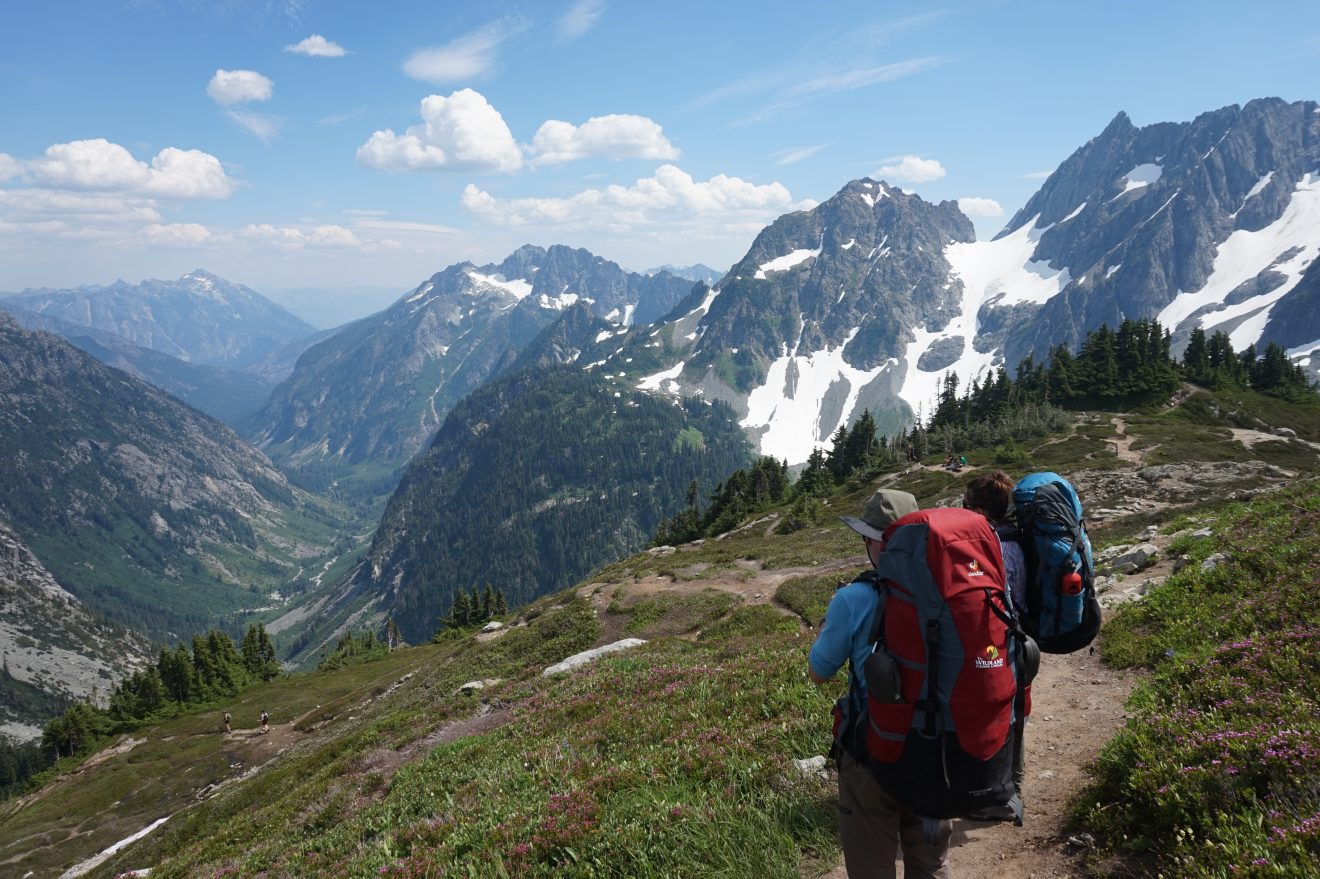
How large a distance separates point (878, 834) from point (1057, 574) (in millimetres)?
3425

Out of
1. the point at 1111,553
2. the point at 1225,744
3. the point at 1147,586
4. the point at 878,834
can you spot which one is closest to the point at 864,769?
the point at 878,834

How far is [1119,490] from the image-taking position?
4550 cm

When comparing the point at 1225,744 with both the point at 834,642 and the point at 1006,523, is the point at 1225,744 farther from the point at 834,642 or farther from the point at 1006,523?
the point at 834,642

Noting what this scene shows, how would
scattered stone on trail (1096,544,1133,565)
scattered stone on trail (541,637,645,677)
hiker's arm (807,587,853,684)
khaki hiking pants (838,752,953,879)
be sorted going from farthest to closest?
1. scattered stone on trail (541,637,645,677)
2. scattered stone on trail (1096,544,1133,565)
3. hiker's arm (807,587,853,684)
4. khaki hiking pants (838,752,953,879)

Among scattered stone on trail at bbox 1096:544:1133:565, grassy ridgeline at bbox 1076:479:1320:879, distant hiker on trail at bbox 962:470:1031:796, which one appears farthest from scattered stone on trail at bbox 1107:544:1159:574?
distant hiker on trail at bbox 962:470:1031:796

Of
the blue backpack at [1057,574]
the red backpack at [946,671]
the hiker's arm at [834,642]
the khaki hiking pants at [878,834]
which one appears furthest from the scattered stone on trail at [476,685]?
the red backpack at [946,671]

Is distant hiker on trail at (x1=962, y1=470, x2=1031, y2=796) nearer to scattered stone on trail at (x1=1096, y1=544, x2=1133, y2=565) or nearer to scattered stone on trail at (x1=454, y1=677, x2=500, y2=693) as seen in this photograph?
scattered stone on trail at (x1=1096, y1=544, x2=1133, y2=565)

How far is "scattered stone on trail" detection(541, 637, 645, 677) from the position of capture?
26.1 metres

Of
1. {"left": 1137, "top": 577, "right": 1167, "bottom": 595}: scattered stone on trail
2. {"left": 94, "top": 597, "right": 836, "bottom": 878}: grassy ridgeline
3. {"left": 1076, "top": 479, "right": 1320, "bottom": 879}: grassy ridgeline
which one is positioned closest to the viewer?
{"left": 1076, "top": 479, "right": 1320, "bottom": 879}: grassy ridgeline

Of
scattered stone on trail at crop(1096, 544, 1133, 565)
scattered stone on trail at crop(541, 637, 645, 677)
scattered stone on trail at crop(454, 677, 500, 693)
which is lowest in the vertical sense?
scattered stone on trail at crop(454, 677, 500, 693)

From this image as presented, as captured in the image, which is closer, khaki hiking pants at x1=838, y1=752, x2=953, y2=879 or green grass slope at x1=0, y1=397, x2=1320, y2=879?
khaki hiking pants at x1=838, y1=752, x2=953, y2=879

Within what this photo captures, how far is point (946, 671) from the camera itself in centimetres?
463

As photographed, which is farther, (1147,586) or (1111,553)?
(1111,553)

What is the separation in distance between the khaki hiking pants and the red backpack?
41 centimetres
